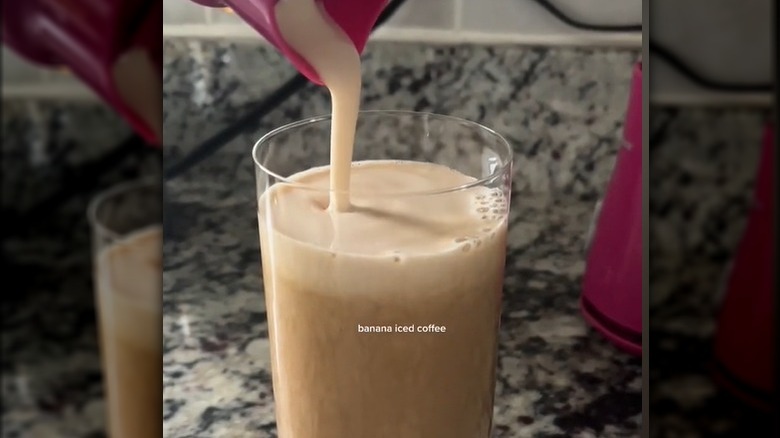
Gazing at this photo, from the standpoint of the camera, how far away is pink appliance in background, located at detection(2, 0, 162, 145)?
1.06 ft

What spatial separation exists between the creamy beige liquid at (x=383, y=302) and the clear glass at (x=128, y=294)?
7 centimetres

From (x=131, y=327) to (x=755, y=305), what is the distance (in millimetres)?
304

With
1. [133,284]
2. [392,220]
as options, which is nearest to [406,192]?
[392,220]

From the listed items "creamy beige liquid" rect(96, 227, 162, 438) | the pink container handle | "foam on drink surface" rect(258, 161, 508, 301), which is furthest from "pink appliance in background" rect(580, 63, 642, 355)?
"creamy beige liquid" rect(96, 227, 162, 438)

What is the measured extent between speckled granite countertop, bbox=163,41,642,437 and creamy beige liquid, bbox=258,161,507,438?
0.29 ft

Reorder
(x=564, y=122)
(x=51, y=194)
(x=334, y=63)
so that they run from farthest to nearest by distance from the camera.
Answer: (x=564, y=122)
(x=334, y=63)
(x=51, y=194)

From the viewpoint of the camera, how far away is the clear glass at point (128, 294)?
1.15ft

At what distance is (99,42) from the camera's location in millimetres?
338

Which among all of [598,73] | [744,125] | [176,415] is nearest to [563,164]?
[598,73]

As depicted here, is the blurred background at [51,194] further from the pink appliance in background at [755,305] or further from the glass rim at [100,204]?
the pink appliance in background at [755,305]

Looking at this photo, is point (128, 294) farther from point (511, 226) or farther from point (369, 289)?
point (511, 226)

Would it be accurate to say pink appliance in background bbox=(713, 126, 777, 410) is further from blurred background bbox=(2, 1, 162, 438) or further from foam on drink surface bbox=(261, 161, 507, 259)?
blurred background bbox=(2, 1, 162, 438)

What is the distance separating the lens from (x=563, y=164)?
58cm

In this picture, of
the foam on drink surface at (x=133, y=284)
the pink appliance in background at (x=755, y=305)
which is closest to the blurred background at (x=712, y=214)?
the pink appliance in background at (x=755, y=305)
